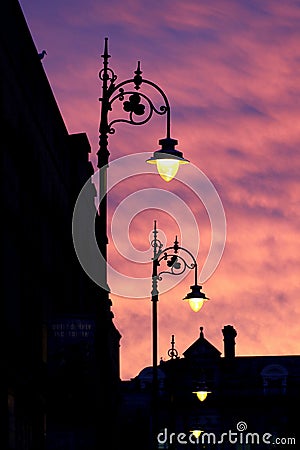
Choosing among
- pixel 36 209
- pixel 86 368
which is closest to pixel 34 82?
pixel 36 209

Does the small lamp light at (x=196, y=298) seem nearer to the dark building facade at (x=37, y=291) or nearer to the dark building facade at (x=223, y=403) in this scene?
the dark building facade at (x=37, y=291)

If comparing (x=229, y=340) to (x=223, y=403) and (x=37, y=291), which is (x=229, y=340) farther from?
(x=37, y=291)

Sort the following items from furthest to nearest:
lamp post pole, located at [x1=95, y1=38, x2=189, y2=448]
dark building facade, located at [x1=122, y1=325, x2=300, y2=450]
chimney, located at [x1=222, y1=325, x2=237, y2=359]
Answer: chimney, located at [x1=222, y1=325, x2=237, y2=359], dark building facade, located at [x1=122, y1=325, x2=300, y2=450], lamp post pole, located at [x1=95, y1=38, x2=189, y2=448]

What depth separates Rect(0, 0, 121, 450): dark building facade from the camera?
2366 cm

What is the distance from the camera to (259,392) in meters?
114

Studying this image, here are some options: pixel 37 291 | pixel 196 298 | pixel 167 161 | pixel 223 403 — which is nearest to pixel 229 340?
pixel 223 403

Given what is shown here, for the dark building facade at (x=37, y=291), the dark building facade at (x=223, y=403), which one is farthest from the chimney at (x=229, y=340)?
the dark building facade at (x=37, y=291)

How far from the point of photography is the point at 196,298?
3772 centimetres

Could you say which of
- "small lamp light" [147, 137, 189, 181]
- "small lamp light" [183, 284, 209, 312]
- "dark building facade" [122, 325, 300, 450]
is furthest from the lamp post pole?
"dark building facade" [122, 325, 300, 450]

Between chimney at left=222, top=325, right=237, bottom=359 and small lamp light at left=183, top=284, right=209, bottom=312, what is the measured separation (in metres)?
80.4

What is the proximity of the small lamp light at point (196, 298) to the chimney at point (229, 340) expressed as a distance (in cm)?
8038

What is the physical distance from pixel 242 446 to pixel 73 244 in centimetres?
7365

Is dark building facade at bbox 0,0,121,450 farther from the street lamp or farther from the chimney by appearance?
the chimney

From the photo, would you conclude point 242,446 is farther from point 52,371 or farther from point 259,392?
point 52,371
